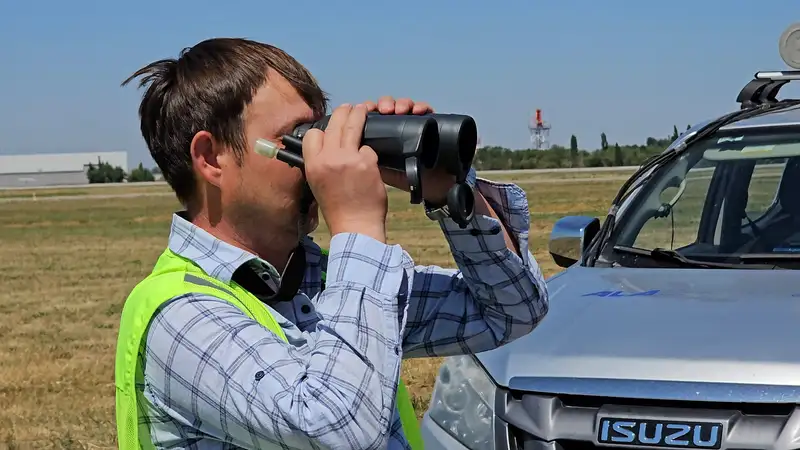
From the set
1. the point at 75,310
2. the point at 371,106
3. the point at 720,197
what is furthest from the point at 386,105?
the point at 75,310

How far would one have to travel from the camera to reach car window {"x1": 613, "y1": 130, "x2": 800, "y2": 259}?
3773 mm

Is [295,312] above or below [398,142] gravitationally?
below

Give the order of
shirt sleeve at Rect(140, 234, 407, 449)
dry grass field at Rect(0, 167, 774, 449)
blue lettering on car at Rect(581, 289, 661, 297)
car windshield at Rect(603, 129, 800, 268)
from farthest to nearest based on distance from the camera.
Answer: dry grass field at Rect(0, 167, 774, 449)
car windshield at Rect(603, 129, 800, 268)
blue lettering on car at Rect(581, 289, 661, 297)
shirt sleeve at Rect(140, 234, 407, 449)

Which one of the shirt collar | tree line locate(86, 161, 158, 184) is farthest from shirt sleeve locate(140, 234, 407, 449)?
tree line locate(86, 161, 158, 184)

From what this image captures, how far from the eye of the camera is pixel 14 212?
3425 cm

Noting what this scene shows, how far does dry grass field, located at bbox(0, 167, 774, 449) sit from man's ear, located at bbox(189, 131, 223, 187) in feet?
7.93

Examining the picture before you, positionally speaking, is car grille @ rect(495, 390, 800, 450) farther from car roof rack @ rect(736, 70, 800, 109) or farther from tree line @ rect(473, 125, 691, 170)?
tree line @ rect(473, 125, 691, 170)

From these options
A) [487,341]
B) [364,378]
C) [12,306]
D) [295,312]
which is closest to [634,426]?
[487,341]

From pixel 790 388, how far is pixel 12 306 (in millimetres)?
9708

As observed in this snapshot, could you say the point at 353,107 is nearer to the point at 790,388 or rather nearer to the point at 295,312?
the point at 295,312

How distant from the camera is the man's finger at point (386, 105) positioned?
1.75 m

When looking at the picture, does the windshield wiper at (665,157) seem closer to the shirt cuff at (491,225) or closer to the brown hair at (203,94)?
the shirt cuff at (491,225)

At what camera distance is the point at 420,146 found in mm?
1631

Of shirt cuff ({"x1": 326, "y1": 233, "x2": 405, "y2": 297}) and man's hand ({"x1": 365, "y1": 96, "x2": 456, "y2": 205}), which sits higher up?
man's hand ({"x1": 365, "y1": 96, "x2": 456, "y2": 205})
